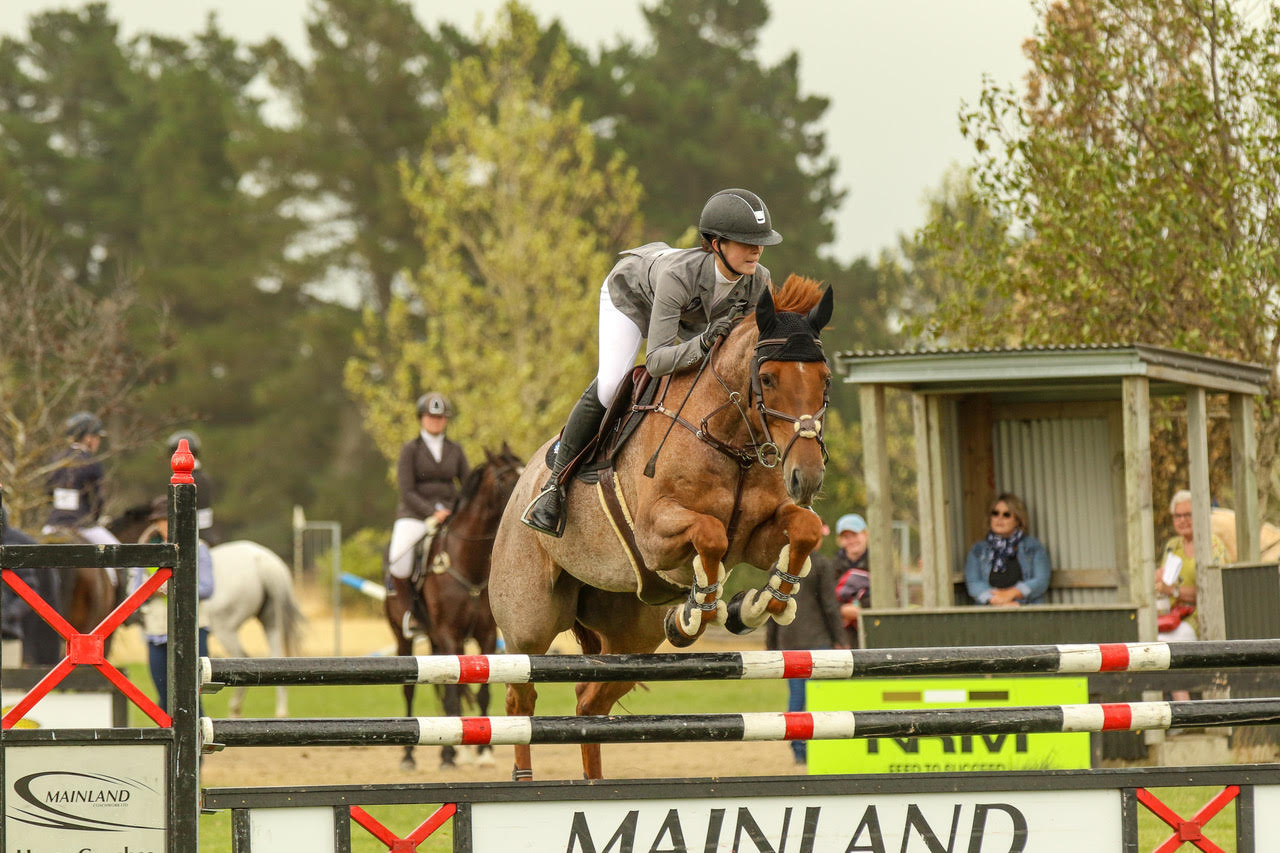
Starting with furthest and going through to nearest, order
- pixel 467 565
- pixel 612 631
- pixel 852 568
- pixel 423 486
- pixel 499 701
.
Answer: pixel 499 701
pixel 852 568
pixel 423 486
pixel 467 565
pixel 612 631

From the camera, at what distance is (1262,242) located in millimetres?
11055

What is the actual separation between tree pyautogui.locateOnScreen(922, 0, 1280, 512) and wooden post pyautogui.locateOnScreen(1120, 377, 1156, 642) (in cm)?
276

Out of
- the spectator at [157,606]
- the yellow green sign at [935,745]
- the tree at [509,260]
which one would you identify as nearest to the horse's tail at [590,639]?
the yellow green sign at [935,745]

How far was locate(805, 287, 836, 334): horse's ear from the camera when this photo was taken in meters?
4.58

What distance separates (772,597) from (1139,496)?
4725mm

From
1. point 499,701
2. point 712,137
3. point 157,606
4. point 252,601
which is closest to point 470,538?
point 157,606

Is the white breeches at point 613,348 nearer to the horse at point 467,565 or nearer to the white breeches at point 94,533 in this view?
the horse at point 467,565

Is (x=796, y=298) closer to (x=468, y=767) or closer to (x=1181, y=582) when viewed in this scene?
(x=468, y=767)

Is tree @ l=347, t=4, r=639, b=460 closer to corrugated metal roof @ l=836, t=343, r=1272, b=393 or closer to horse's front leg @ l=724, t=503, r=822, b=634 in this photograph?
corrugated metal roof @ l=836, t=343, r=1272, b=393

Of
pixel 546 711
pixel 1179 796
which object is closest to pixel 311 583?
pixel 546 711

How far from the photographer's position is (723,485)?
4734mm

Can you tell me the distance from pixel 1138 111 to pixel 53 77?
105ft

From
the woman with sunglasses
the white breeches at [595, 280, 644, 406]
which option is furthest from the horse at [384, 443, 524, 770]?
the white breeches at [595, 280, 644, 406]

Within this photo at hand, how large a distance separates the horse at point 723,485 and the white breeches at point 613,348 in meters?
0.23
